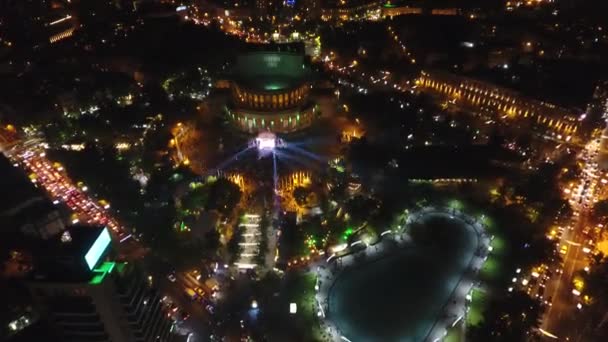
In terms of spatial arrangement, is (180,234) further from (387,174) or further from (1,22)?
(1,22)

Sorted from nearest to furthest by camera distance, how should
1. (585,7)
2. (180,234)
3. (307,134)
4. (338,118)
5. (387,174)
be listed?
(180,234) → (387,174) → (307,134) → (338,118) → (585,7)

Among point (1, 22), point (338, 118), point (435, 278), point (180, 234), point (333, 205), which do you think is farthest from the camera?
point (1, 22)

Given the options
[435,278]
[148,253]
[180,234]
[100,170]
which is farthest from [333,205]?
[100,170]

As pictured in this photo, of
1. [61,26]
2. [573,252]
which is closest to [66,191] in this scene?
[573,252]

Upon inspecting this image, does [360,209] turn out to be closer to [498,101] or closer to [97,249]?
[97,249]

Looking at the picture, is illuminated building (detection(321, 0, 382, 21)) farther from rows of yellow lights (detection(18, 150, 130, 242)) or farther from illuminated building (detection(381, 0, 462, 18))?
rows of yellow lights (detection(18, 150, 130, 242))

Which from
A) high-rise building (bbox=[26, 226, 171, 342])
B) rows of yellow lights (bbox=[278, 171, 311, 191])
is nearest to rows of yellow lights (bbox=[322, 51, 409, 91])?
rows of yellow lights (bbox=[278, 171, 311, 191])

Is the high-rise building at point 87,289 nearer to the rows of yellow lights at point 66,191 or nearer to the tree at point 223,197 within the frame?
the rows of yellow lights at point 66,191

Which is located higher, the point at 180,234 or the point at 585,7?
the point at 585,7
